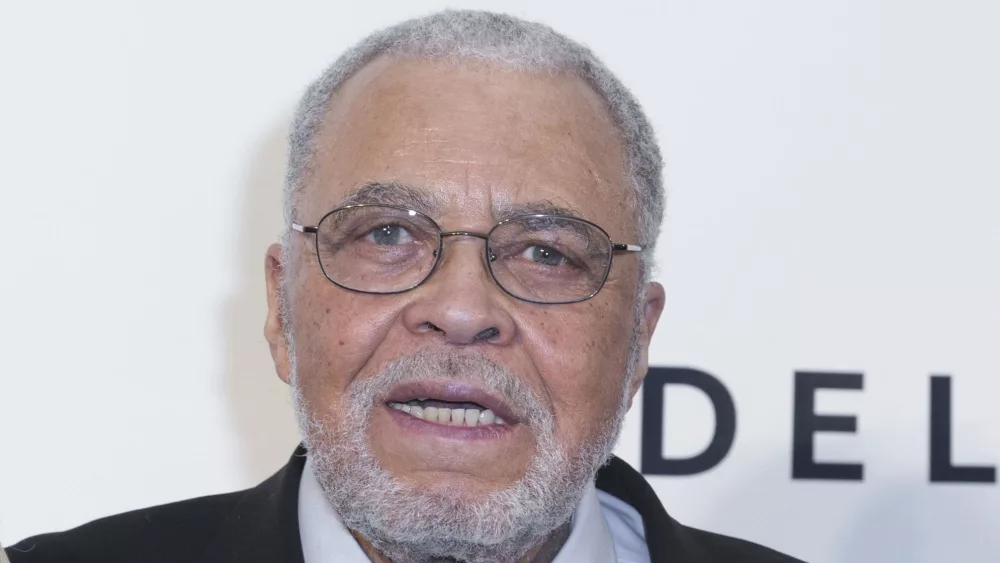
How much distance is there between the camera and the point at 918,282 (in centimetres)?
247

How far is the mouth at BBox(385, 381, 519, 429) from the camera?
1614 millimetres

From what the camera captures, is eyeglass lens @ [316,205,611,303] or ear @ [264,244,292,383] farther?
ear @ [264,244,292,383]

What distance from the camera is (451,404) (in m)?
1.66

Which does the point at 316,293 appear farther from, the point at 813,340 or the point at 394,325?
the point at 813,340

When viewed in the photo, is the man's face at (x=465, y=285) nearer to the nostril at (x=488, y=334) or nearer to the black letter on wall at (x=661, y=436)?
the nostril at (x=488, y=334)

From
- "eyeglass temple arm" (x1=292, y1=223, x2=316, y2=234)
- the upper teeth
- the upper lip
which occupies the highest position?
"eyeglass temple arm" (x1=292, y1=223, x2=316, y2=234)

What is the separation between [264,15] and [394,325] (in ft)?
3.23

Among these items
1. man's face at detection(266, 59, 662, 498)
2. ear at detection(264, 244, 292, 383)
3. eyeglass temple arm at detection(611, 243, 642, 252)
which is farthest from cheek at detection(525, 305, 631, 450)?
ear at detection(264, 244, 292, 383)

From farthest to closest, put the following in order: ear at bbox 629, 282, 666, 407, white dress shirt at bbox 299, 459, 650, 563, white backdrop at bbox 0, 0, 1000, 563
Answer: white backdrop at bbox 0, 0, 1000, 563, ear at bbox 629, 282, 666, 407, white dress shirt at bbox 299, 459, 650, 563

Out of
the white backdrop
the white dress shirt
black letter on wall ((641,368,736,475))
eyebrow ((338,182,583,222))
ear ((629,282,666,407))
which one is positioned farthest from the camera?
black letter on wall ((641,368,736,475))

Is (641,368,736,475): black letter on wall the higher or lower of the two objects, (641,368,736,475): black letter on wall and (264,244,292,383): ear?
the lower

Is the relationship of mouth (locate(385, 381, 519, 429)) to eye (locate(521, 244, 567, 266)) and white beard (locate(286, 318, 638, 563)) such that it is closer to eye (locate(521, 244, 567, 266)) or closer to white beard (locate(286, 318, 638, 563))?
white beard (locate(286, 318, 638, 563))

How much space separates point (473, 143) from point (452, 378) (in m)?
0.37

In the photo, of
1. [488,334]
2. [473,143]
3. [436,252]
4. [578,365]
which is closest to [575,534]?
[578,365]
